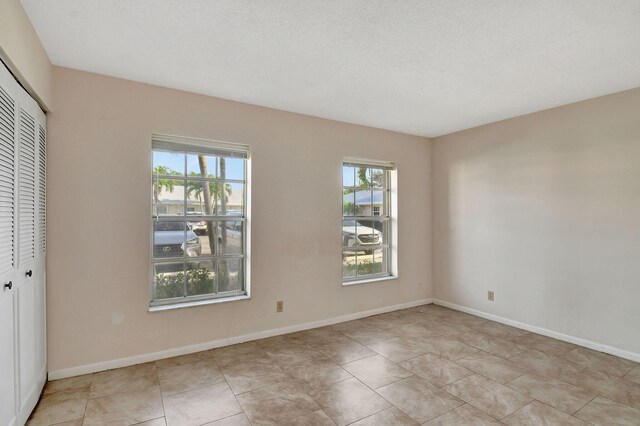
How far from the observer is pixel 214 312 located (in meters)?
3.26

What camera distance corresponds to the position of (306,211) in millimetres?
3852

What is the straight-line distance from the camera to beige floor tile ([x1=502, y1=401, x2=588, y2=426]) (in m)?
2.13

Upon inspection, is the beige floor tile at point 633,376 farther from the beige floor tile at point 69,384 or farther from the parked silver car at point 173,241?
the beige floor tile at point 69,384

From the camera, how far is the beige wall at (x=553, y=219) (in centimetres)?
313

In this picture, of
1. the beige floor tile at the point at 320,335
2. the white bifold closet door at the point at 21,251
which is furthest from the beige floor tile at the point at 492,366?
the white bifold closet door at the point at 21,251

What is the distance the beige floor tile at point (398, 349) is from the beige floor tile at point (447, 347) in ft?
0.33

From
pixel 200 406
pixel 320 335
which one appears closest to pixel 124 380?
pixel 200 406

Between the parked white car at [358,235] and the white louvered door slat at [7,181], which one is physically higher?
the white louvered door slat at [7,181]

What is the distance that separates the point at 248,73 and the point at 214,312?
2.29 meters

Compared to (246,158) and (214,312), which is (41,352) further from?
(246,158)

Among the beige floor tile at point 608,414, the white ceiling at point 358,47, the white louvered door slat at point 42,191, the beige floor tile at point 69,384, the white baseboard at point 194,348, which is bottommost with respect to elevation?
the beige floor tile at point 608,414

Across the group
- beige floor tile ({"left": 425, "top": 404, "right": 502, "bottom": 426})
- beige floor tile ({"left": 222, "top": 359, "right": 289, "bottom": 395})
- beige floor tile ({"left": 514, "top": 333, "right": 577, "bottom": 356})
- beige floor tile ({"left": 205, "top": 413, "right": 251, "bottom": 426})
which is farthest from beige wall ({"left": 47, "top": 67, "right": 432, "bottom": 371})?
beige floor tile ({"left": 425, "top": 404, "right": 502, "bottom": 426})

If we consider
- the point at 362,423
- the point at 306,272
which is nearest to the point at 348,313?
the point at 306,272

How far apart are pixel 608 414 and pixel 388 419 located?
60.2 inches
